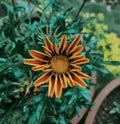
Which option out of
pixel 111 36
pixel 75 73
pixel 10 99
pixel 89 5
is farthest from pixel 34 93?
pixel 89 5

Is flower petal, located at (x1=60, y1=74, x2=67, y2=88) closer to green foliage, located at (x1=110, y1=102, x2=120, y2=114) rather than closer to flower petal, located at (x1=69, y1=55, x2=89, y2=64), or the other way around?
flower petal, located at (x1=69, y1=55, x2=89, y2=64)

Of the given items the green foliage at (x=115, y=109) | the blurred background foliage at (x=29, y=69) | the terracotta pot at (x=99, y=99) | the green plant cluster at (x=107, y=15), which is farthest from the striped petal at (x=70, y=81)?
the green plant cluster at (x=107, y=15)

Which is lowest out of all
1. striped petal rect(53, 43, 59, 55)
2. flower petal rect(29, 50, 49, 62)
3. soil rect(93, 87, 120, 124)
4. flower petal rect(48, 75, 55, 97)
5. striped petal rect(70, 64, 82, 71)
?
soil rect(93, 87, 120, 124)

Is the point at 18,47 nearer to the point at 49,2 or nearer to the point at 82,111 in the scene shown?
the point at 49,2

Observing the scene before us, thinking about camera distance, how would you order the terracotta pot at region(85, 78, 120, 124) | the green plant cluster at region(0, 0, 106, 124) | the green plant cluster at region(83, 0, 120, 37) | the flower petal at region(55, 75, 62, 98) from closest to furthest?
the flower petal at region(55, 75, 62, 98) → the green plant cluster at region(0, 0, 106, 124) → the terracotta pot at region(85, 78, 120, 124) → the green plant cluster at region(83, 0, 120, 37)

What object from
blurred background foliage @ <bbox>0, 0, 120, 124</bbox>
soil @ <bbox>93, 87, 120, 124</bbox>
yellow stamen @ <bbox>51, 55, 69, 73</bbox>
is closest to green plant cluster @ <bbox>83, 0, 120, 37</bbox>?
soil @ <bbox>93, 87, 120, 124</bbox>

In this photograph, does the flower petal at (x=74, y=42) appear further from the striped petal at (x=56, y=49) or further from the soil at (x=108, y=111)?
the soil at (x=108, y=111)

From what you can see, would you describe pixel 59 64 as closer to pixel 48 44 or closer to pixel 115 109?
pixel 48 44
